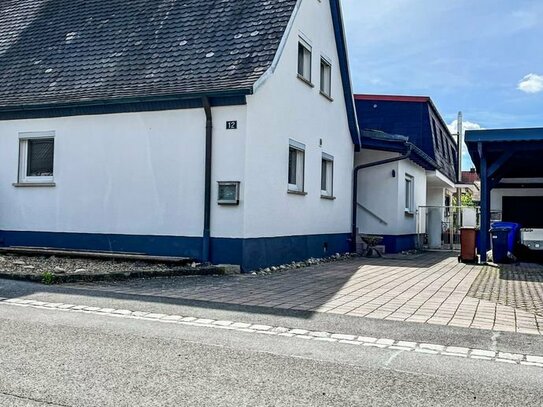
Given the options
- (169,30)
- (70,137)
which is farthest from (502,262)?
(70,137)

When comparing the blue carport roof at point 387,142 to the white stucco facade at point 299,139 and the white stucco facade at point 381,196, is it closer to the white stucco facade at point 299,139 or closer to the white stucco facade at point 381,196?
the white stucco facade at point 381,196

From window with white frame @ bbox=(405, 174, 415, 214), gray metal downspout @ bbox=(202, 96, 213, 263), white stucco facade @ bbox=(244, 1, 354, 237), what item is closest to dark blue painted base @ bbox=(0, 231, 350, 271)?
gray metal downspout @ bbox=(202, 96, 213, 263)

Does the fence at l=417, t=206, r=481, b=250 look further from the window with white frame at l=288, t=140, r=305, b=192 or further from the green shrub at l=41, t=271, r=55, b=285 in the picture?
the green shrub at l=41, t=271, r=55, b=285

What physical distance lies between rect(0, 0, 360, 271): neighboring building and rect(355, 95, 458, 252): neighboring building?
3.99 metres

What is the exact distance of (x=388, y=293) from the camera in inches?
356

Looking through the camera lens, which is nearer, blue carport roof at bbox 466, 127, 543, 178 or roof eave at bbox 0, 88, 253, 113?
roof eave at bbox 0, 88, 253, 113

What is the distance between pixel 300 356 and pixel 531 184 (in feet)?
71.7

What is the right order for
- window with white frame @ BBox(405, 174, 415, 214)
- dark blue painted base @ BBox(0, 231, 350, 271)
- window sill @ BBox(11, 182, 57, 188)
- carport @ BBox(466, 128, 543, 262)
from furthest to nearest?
window with white frame @ BBox(405, 174, 415, 214)
carport @ BBox(466, 128, 543, 262)
window sill @ BBox(11, 182, 57, 188)
dark blue painted base @ BBox(0, 231, 350, 271)

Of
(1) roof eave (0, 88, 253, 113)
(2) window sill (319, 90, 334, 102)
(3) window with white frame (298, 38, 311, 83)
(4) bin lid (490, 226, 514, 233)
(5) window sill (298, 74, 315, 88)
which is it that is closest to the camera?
(1) roof eave (0, 88, 253, 113)

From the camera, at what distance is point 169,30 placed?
1355 cm

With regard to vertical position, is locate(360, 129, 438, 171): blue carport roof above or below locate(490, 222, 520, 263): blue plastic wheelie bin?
above

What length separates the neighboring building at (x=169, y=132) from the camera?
37.2ft

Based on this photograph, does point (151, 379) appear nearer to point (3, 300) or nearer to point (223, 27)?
point (3, 300)

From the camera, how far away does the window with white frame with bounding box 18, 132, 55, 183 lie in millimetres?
13261
